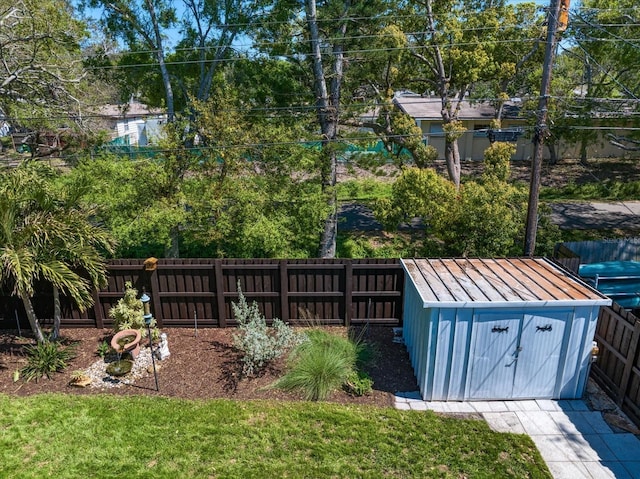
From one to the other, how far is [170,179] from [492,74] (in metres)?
10.2

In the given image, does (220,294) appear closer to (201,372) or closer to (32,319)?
(201,372)

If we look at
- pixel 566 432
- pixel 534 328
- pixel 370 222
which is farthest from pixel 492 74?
pixel 566 432

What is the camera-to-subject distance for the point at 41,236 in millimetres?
7473

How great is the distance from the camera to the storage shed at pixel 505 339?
6.55 meters

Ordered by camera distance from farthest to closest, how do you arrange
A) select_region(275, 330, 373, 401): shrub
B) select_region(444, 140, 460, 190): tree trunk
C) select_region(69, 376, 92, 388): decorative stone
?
select_region(444, 140, 460, 190): tree trunk
select_region(69, 376, 92, 388): decorative stone
select_region(275, 330, 373, 401): shrub

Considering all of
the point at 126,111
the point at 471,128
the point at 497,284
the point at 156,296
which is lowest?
the point at 156,296

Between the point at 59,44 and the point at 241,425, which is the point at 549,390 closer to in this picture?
the point at 241,425

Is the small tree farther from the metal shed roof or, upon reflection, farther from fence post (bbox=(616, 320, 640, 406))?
fence post (bbox=(616, 320, 640, 406))

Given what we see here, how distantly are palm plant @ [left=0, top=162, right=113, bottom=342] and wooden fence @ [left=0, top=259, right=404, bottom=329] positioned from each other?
69cm

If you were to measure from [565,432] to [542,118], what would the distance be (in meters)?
5.13

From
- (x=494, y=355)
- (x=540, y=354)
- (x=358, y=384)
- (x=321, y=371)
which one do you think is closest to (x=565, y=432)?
(x=540, y=354)

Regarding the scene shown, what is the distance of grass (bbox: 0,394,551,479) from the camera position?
5.36 meters

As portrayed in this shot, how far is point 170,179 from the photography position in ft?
33.3

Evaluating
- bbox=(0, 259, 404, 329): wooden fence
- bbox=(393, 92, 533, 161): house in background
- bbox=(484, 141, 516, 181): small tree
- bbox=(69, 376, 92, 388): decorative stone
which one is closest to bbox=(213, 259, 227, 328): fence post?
bbox=(0, 259, 404, 329): wooden fence
